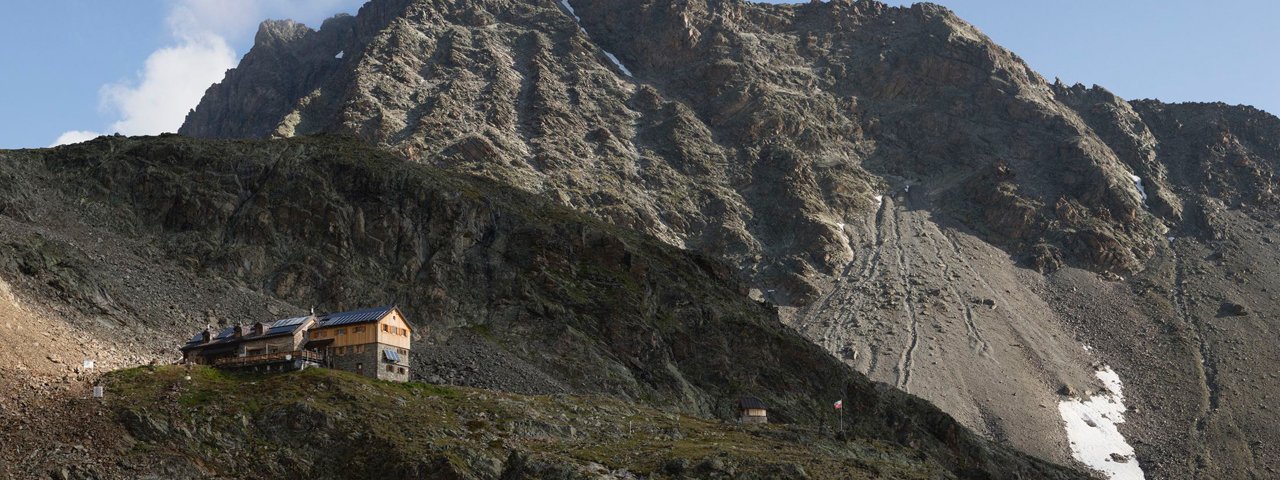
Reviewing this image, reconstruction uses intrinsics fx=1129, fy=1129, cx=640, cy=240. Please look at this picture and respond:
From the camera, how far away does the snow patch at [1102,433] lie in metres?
164

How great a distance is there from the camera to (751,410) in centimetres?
11625

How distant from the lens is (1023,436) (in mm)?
165125

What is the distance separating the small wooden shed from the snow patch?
228ft

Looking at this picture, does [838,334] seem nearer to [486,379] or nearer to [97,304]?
[486,379]

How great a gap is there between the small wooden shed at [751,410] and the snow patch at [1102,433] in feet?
228

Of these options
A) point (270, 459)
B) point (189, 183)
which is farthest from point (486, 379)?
point (189, 183)

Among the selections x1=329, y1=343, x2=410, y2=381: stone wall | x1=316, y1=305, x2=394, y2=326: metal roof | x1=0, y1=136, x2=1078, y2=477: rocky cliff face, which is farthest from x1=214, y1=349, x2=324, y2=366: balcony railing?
x1=0, y1=136, x2=1078, y2=477: rocky cliff face

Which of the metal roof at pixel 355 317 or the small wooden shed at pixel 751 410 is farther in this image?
the small wooden shed at pixel 751 410

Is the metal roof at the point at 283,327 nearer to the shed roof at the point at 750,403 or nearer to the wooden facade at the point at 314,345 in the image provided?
the wooden facade at the point at 314,345

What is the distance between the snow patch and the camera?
16350 cm

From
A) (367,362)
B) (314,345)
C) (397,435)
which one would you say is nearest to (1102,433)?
(367,362)

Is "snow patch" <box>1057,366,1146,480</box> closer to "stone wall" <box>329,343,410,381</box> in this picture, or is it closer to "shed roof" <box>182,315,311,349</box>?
"stone wall" <box>329,343,410,381</box>

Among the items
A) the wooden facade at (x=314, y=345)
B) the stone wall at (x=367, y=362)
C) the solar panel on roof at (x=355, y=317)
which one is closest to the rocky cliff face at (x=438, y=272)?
the wooden facade at (x=314, y=345)

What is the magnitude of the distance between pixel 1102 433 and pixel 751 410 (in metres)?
82.0
